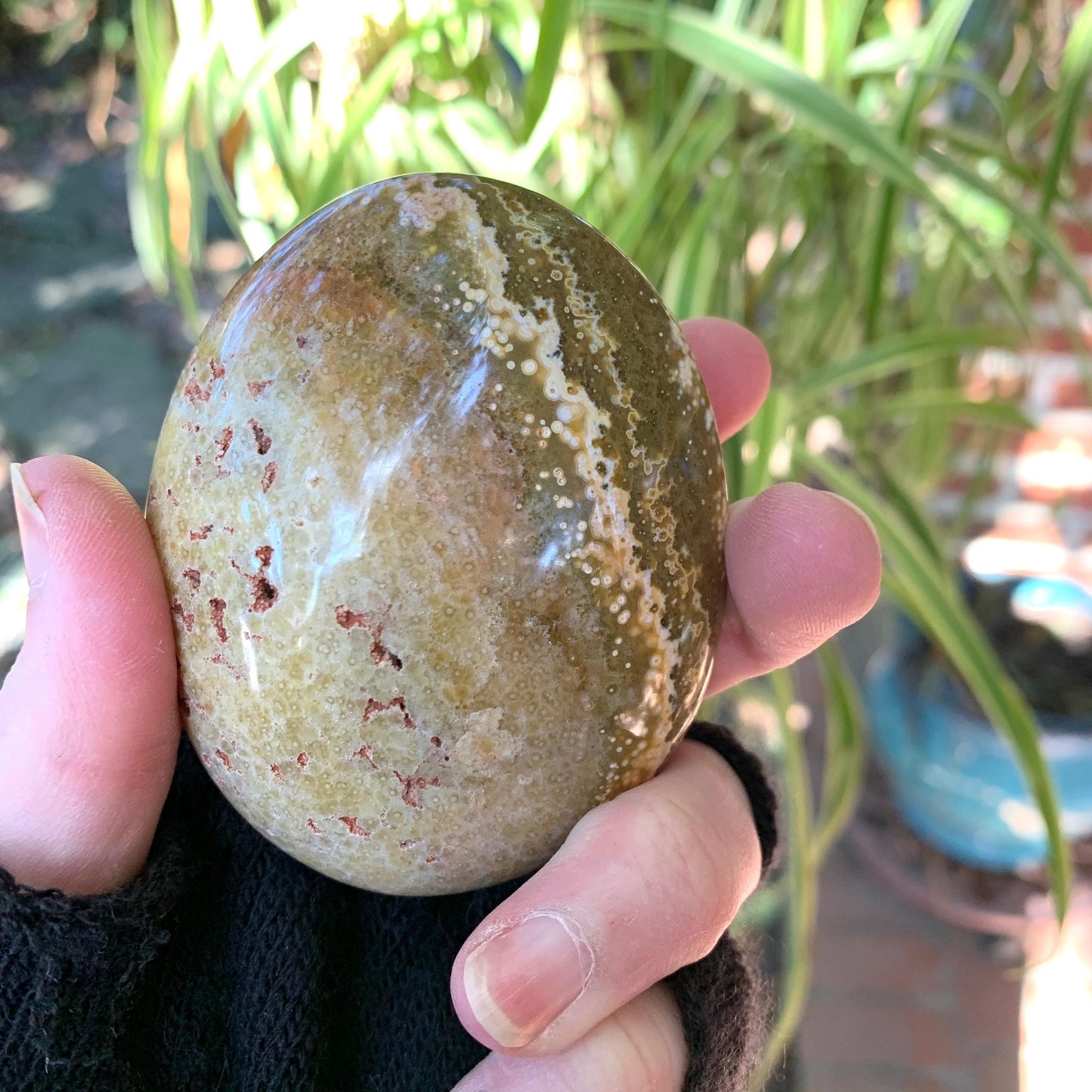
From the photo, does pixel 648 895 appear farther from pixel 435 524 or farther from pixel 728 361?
pixel 728 361

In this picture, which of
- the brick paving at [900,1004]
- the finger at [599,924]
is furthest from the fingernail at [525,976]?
the brick paving at [900,1004]

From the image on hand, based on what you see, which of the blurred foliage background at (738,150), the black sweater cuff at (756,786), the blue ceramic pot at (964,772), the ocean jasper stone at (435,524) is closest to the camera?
the ocean jasper stone at (435,524)

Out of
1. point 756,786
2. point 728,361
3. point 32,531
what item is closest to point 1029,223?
point 728,361

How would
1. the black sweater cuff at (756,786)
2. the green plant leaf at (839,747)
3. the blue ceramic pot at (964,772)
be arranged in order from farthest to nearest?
the blue ceramic pot at (964,772) < the green plant leaf at (839,747) < the black sweater cuff at (756,786)

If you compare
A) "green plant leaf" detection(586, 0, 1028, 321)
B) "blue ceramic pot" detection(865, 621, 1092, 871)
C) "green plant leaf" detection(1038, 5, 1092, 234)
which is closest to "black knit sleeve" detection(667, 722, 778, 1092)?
"green plant leaf" detection(586, 0, 1028, 321)

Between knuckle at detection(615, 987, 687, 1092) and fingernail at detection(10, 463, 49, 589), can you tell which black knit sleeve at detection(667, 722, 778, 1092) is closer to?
knuckle at detection(615, 987, 687, 1092)

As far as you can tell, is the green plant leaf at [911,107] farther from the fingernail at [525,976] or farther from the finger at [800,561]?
the fingernail at [525,976]

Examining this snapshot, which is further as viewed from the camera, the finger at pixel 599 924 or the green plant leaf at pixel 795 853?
the green plant leaf at pixel 795 853

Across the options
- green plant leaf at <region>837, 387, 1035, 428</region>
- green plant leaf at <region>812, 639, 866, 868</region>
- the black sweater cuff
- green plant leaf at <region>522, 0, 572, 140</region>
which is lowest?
green plant leaf at <region>812, 639, 866, 868</region>
